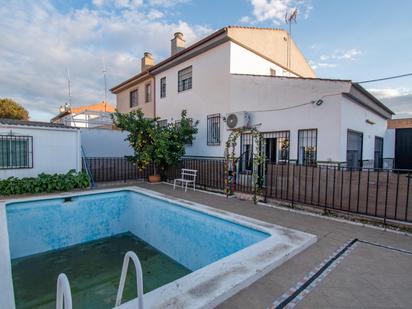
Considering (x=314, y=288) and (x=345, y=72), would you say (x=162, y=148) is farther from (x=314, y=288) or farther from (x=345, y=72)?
(x=345, y=72)

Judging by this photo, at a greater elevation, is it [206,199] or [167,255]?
[206,199]

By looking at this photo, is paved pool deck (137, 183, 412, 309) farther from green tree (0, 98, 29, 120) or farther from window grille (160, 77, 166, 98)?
green tree (0, 98, 29, 120)

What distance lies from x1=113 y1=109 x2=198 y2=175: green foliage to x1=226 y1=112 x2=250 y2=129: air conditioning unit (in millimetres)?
2387

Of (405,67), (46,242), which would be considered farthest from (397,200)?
(46,242)

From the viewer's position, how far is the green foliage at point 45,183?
24.2ft

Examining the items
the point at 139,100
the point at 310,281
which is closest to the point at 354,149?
the point at 310,281

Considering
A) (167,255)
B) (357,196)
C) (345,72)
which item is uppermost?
(345,72)

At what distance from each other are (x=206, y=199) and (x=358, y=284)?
489 centimetres

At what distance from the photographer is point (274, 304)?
2.26 m

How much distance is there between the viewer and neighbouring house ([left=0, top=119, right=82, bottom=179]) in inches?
312

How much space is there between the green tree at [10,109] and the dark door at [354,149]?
3170 cm

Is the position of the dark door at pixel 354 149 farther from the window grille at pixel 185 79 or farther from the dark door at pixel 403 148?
the window grille at pixel 185 79

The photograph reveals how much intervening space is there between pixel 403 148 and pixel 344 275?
15.2 metres

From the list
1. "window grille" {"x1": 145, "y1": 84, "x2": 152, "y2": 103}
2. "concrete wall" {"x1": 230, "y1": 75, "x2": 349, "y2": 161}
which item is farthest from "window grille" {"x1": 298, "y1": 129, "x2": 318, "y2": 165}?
"window grille" {"x1": 145, "y1": 84, "x2": 152, "y2": 103}
